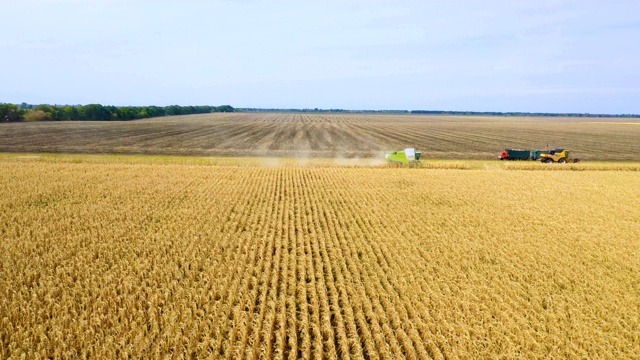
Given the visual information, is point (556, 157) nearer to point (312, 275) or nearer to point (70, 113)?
point (312, 275)

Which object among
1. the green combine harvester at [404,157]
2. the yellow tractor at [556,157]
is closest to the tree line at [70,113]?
the green combine harvester at [404,157]

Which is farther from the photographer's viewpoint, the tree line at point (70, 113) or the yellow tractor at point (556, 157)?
the tree line at point (70, 113)

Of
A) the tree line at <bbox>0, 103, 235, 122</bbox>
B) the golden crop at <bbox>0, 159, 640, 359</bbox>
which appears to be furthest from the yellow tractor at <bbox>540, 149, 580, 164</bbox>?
the tree line at <bbox>0, 103, 235, 122</bbox>

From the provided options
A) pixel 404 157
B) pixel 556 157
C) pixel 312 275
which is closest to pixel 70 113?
pixel 404 157

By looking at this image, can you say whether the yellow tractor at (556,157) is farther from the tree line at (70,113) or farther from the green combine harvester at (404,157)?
the tree line at (70,113)

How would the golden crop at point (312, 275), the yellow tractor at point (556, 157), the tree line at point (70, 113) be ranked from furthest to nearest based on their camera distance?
the tree line at point (70, 113) → the yellow tractor at point (556, 157) → the golden crop at point (312, 275)

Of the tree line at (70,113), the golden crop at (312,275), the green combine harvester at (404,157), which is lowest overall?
the golden crop at (312,275)

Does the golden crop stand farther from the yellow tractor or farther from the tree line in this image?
the tree line
